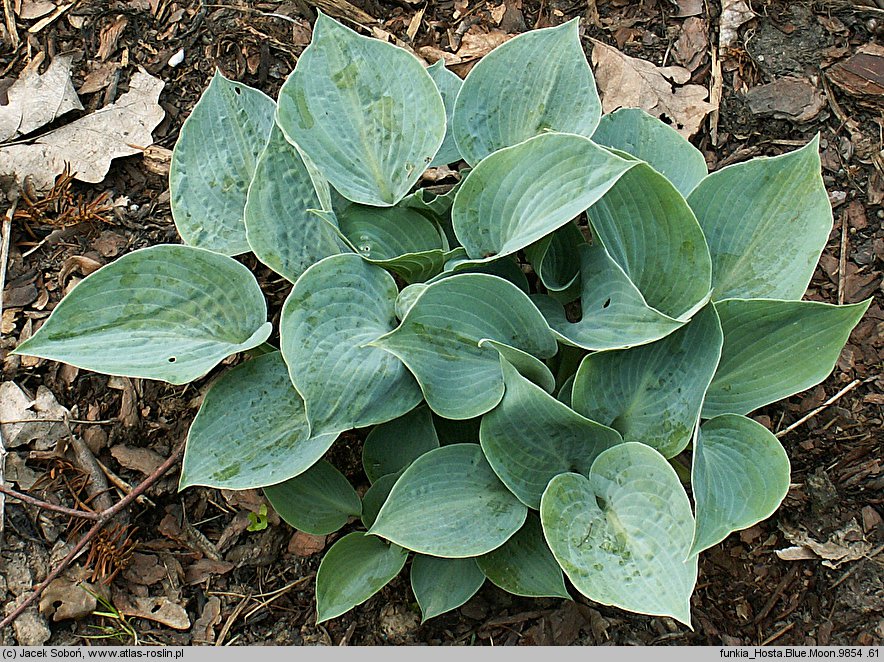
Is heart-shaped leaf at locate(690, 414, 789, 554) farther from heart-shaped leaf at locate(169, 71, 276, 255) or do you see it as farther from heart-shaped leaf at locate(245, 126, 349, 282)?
heart-shaped leaf at locate(169, 71, 276, 255)

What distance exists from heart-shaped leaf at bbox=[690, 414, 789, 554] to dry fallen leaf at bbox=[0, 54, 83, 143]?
5.67ft

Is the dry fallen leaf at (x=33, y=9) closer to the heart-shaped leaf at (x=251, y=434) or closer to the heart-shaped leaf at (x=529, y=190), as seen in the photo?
the heart-shaped leaf at (x=251, y=434)

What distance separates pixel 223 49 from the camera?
2104mm

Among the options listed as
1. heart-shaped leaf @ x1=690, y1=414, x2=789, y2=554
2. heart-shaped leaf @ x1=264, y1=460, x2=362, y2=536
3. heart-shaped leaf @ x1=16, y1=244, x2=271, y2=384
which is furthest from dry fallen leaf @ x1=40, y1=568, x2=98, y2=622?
heart-shaped leaf @ x1=690, y1=414, x2=789, y2=554

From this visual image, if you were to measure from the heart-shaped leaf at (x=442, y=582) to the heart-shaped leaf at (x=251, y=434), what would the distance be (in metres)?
0.36

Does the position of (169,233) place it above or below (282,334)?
below

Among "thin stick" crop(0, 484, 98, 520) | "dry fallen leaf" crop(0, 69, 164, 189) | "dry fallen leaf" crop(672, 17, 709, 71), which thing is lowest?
"thin stick" crop(0, 484, 98, 520)

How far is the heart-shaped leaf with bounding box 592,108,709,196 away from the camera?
1.63 m

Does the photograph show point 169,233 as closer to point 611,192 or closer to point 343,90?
point 343,90

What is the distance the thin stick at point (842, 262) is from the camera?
196cm

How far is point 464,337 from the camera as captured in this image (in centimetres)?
139

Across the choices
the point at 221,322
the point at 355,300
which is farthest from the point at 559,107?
the point at 221,322

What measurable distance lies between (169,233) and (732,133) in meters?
1.45
